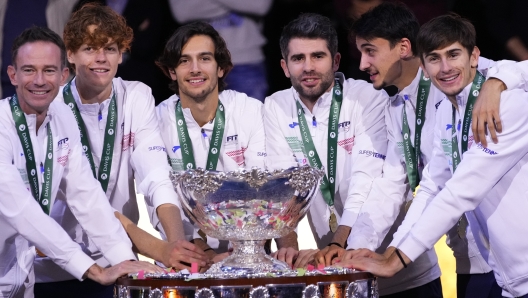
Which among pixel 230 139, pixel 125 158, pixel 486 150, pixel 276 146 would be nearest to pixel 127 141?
pixel 125 158

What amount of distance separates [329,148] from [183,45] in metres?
0.96

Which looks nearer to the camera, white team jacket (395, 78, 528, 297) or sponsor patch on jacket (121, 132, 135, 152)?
white team jacket (395, 78, 528, 297)

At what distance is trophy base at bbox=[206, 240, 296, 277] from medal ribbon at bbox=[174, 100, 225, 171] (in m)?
1.21

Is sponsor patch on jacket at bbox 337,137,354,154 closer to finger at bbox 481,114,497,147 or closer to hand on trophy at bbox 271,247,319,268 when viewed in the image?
hand on trophy at bbox 271,247,319,268

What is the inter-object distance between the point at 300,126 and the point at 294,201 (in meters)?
1.36

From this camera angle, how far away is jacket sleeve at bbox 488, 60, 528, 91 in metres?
3.42

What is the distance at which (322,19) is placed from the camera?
450 cm

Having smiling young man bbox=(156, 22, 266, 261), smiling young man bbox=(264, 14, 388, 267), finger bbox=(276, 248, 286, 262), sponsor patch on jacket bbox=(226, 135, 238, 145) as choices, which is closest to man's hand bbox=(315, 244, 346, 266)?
finger bbox=(276, 248, 286, 262)

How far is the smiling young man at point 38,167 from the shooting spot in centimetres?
356

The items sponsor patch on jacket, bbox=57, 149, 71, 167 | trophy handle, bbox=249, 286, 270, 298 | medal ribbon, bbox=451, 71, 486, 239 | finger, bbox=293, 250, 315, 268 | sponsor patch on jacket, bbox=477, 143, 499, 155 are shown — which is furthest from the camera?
sponsor patch on jacket, bbox=57, 149, 71, 167

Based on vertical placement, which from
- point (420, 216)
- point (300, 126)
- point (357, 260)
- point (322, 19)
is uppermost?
point (322, 19)

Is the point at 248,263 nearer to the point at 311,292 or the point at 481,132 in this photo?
the point at 311,292

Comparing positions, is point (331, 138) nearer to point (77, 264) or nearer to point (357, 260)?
point (357, 260)

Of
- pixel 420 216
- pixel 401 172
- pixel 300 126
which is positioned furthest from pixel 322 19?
pixel 420 216
